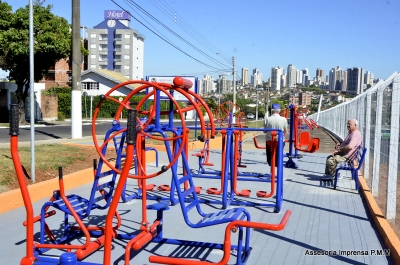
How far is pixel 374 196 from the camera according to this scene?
874cm

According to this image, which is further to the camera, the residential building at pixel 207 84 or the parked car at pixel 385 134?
the residential building at pixel 207 84

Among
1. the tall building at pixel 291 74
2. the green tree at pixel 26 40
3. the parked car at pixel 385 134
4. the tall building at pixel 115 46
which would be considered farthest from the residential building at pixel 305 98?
the parked car at pixel 385 134

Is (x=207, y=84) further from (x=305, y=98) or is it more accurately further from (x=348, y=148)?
(x=348, y=148)

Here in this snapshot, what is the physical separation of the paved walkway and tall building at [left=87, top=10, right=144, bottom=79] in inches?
3485

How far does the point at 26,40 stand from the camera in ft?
88.6

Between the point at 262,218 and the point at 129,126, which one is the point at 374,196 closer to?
the point at 262,218

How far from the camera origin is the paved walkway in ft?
17.2

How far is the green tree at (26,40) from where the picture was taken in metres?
26.8

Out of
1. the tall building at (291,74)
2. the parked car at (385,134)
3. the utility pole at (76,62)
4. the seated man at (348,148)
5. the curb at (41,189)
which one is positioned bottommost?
the curb at (41,189)

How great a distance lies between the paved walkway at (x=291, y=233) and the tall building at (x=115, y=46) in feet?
290

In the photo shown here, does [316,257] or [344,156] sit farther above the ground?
[344,156]

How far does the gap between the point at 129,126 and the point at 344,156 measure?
733cm

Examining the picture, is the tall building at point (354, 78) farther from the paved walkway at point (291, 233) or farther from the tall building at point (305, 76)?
the paved walkway at point (291, 233)

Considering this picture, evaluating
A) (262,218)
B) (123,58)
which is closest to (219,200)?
(262,218)
